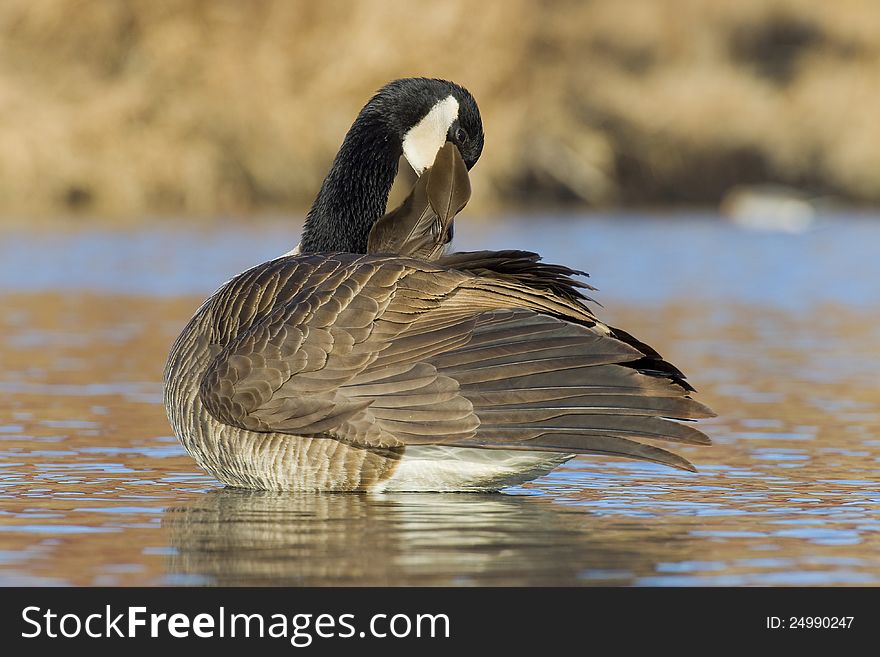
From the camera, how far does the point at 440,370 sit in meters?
Answer: 6.69

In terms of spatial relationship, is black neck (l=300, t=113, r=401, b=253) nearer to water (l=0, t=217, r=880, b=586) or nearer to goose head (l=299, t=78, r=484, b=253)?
goose head (l=299, t=78, r=484, b=253)

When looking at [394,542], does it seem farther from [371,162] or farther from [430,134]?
[371,162]

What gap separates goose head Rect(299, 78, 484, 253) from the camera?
8.23m

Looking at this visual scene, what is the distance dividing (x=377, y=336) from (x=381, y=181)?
69.5 inches

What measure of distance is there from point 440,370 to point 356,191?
1.92 meters

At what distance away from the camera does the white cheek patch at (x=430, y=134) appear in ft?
26.5

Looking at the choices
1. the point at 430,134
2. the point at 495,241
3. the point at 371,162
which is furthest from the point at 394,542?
the point at 495,241

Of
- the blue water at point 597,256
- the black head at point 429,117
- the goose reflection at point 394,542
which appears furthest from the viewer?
the blue water at point 597,256

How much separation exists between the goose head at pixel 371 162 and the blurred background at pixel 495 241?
140 centimetres

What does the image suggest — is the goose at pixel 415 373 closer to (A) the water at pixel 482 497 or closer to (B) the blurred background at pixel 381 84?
(A) the water at pixel 482 497

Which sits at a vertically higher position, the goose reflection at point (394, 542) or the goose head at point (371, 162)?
the goose head at point (371, 162)

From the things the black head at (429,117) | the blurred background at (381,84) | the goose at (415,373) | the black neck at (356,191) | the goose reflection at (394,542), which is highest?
the blurred background at (381,84)

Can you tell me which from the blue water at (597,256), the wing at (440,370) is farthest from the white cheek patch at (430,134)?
the blue water at (597,256)

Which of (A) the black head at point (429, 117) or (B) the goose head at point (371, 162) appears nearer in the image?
(A) the black head at point (429, 117)
